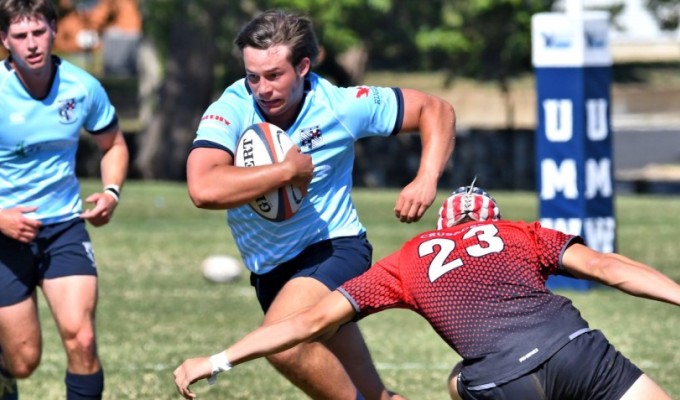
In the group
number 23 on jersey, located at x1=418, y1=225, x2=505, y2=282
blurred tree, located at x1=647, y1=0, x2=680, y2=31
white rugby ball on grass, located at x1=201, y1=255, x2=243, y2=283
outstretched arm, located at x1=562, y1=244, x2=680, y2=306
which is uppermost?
number 23 on jersey, located at x1=418, y1=225, x2=505, y2=282

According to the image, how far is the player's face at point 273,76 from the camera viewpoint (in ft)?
17.9

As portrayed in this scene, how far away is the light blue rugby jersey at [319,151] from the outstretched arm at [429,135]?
0.23ft

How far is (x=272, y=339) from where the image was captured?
485 cm

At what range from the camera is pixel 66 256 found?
661 cm

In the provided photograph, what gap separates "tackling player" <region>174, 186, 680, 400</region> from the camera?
15.7 ft

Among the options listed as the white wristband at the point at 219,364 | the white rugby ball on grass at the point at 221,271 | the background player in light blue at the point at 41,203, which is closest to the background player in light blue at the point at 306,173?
the white wristband at the point at 219,364

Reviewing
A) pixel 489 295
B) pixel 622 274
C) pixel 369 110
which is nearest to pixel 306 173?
pixel 369 110

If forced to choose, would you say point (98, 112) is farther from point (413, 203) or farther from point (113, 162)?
point (413, 203)

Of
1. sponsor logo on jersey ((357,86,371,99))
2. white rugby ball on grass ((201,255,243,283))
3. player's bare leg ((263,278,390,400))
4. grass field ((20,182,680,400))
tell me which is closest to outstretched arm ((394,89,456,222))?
sponsor logo on jersey ((357,86,371,99))

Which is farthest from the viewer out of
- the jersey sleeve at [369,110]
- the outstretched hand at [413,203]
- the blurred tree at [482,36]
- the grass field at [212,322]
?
the blurred tree at [482,36]

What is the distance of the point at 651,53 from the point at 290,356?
164 ft

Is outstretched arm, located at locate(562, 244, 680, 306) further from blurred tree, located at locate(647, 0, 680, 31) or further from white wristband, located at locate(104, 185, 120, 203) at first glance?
blurred tree, located at locate(647, 0, 680, 31)

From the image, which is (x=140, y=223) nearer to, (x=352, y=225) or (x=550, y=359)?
(x=352, y=225)

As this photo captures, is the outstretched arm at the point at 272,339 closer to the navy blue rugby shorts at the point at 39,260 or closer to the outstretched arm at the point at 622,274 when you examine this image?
the outstretched arm at the point at 622,274
